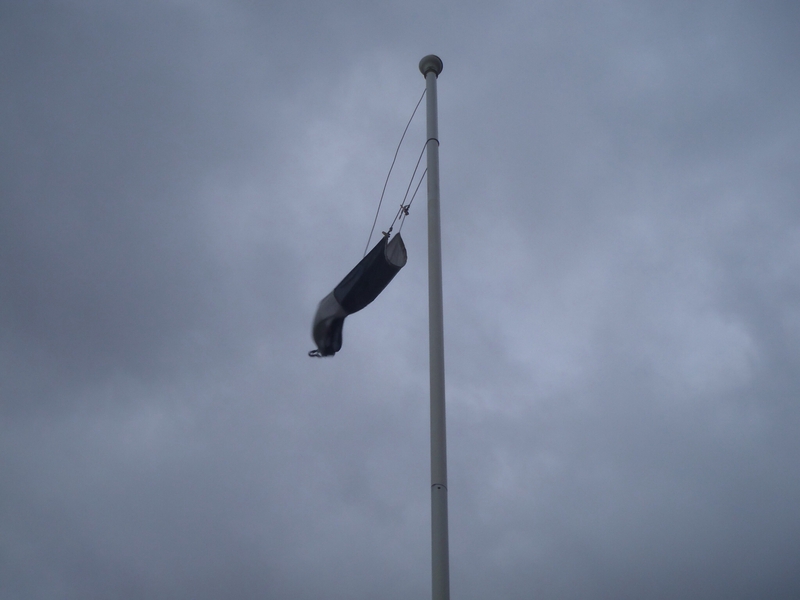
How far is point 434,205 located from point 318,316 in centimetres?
354

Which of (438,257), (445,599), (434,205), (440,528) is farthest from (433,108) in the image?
(445,599)

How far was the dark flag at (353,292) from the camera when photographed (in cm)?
1532

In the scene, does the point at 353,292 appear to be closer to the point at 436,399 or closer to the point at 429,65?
the point at 436,399

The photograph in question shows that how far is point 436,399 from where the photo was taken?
39.1ft

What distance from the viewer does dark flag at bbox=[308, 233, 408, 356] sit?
15.3m

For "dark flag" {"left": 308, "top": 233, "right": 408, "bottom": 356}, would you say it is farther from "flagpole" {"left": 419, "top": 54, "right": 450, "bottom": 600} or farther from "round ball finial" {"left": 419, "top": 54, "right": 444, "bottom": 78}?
"round ball finial" {"left": 419, "top": 54, "right": 444, "bottom": 78}

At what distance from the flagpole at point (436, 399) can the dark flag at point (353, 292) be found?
1844mm

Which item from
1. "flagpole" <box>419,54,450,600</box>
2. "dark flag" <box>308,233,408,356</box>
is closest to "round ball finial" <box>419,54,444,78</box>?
"flagpole" <box>419,54,450,600</box>

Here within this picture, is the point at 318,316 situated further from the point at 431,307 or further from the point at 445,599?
the point at 445,599

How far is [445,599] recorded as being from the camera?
34.3 ft

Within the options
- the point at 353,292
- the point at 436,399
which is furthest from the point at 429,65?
the point at 436,399

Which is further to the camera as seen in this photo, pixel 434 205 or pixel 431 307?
pixel 434 205

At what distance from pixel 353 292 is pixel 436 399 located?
4.11 m

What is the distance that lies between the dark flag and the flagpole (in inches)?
72.6
